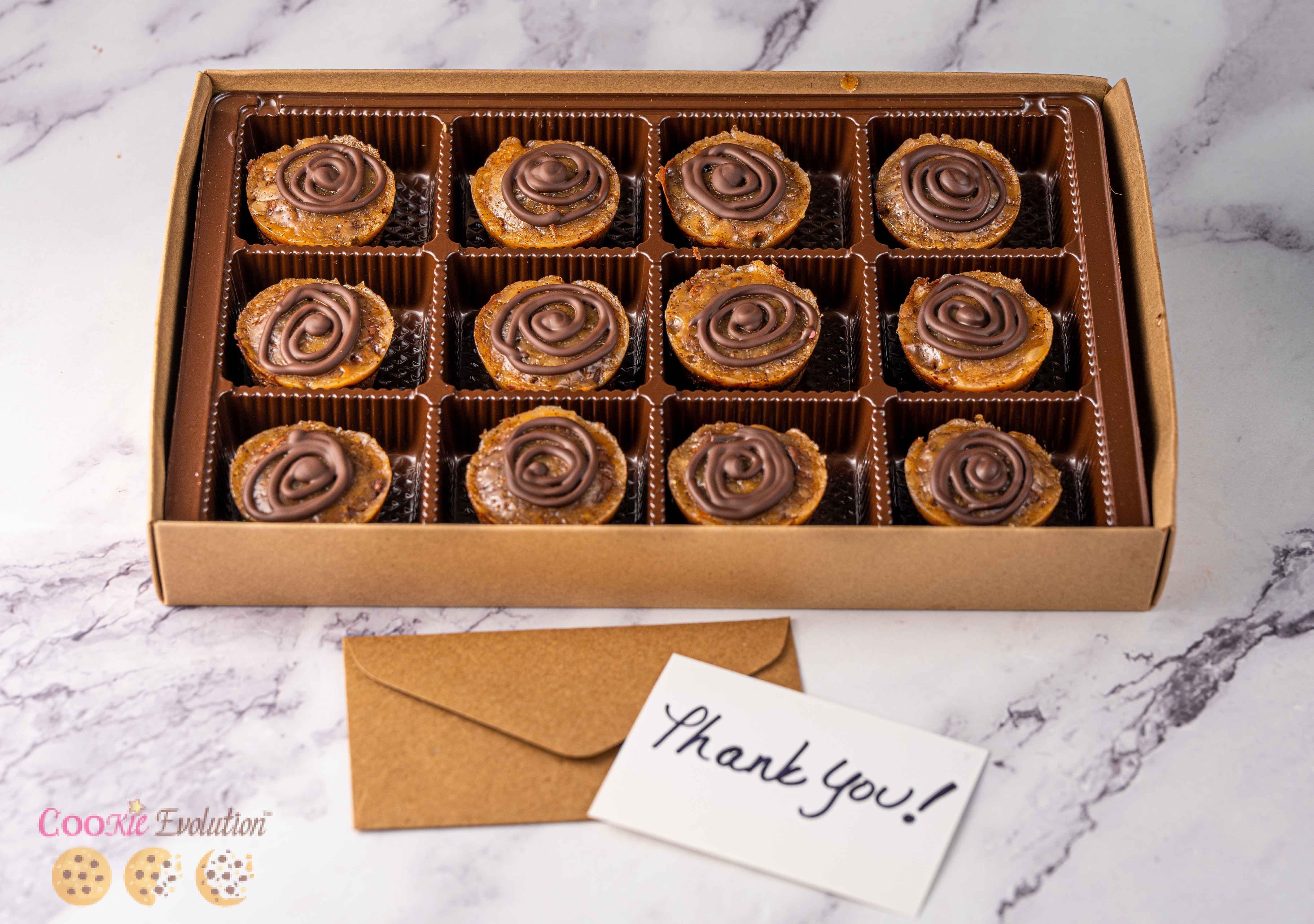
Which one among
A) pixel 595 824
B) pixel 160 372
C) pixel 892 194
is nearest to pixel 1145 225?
pixel 892 194

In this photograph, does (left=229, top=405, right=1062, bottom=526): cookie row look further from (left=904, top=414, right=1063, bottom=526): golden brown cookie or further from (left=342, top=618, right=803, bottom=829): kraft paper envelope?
(left=342, top=618, right=803, bottom=829): kraft paper envelope

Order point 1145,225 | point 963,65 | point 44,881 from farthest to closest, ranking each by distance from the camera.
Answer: point 963,65 < point 1145,225 < point 44,881

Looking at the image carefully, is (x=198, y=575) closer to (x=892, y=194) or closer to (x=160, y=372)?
(x=160, y=372)

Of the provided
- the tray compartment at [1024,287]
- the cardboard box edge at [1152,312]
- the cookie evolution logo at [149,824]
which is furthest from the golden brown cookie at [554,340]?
the cardboard box edge at [1152,312]

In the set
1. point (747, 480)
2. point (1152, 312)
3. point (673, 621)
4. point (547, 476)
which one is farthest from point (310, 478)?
point (1152, 312)

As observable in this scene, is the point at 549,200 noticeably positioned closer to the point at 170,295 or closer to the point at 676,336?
the point at 676,336

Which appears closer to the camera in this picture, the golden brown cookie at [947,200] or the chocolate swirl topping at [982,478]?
the chocolate swirl topping at [982,478]

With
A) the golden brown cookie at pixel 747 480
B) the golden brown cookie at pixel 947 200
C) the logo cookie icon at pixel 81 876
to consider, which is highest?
the golden brown cookie at pixel 947 200

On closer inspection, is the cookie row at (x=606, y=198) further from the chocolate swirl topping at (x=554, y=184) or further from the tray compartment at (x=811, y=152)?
the tray compartment at (x=811, y=152)
